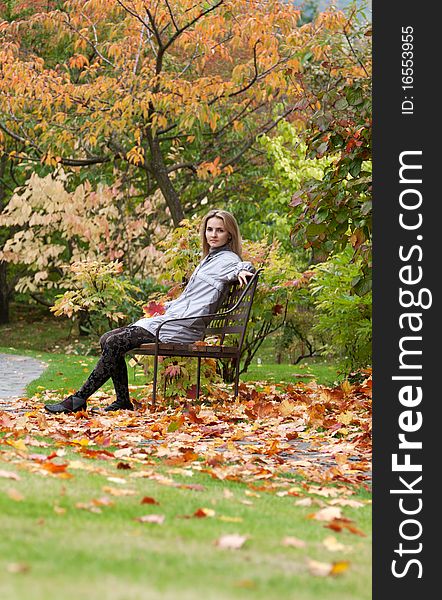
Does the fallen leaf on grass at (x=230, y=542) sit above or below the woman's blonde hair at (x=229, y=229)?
below

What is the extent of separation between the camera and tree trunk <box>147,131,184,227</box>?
1198 cm

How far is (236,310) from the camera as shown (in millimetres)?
7457

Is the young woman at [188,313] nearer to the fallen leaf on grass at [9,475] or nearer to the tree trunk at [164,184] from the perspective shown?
the fallen leaf on grass at [9,475]

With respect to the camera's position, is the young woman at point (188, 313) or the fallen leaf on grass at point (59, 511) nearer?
Result: the fallen leaf on grass at point (59, 511)

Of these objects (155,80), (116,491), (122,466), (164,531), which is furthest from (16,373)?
(164,531)

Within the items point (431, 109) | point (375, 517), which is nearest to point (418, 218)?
point (431, 109)

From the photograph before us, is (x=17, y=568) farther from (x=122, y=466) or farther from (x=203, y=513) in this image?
(x=122, y=466)

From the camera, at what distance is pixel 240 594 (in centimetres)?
244

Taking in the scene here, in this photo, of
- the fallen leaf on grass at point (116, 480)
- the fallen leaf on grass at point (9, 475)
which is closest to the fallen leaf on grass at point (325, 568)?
the fallen leaf on grass at point (116, 480)

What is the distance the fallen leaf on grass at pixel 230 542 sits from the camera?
292 cm

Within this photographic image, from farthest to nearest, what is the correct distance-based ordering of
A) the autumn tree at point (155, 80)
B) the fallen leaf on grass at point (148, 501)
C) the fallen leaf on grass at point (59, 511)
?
the autumn tree at point (155, 80) < the fallen leaf on grass at point (148, 501) < the fallen leaf on grass at point (59, 511)

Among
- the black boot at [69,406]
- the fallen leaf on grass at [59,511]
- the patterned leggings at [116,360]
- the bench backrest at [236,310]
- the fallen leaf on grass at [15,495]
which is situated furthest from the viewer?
the bench backrest at [236,310]

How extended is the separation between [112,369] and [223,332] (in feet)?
3.52

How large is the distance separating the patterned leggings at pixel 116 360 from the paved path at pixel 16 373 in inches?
55.9
